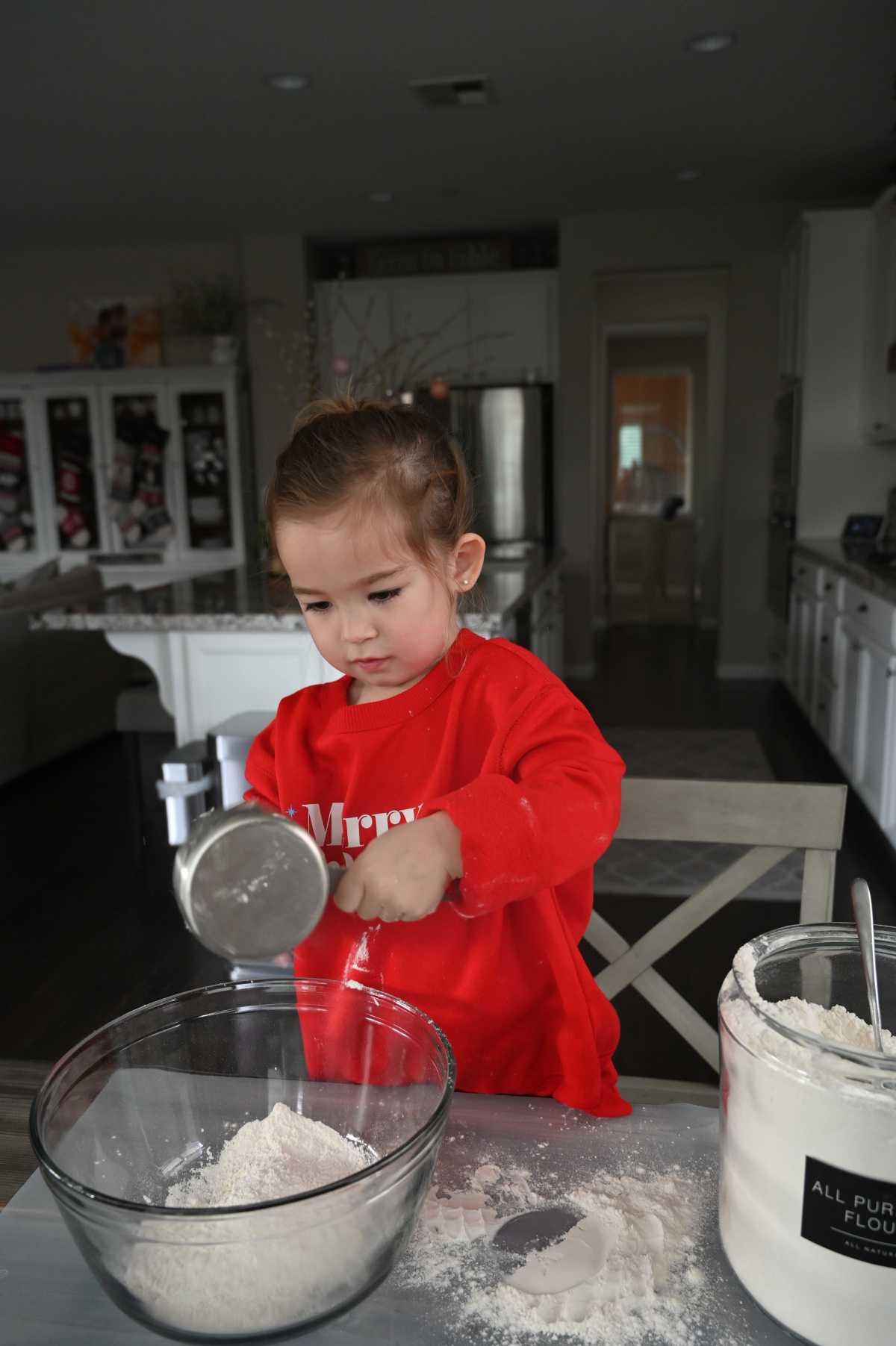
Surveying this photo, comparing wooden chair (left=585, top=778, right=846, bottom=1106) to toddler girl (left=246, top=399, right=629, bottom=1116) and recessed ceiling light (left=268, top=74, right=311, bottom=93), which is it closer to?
toddler girl (left=246, top=399, right=629, bottom=1116)

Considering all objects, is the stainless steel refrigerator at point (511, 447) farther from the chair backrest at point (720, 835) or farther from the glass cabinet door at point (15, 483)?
the chair backrest at point (720, 835)

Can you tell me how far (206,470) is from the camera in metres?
5.89

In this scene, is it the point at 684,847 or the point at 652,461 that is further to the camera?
the point at 652,461

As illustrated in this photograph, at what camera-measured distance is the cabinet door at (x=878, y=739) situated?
109 inches

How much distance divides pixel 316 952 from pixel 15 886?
227 cm

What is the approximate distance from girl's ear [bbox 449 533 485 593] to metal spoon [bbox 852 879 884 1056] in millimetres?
407

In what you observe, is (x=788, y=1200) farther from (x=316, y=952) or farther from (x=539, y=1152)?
(x=316, y=952)

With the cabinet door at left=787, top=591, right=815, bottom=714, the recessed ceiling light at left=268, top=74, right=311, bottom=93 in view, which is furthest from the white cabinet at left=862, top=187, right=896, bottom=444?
the recessed ceiling light at left=268, top=74, right=311, bottom=93

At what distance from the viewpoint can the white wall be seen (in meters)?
5.15

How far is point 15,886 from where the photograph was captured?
2807 mm

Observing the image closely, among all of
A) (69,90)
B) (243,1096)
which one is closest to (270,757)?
(243,1096)

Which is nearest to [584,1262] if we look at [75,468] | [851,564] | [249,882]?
[249,882]

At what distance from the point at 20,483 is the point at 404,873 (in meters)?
6.28

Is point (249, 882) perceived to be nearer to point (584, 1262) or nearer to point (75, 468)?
point (584, 1262)
